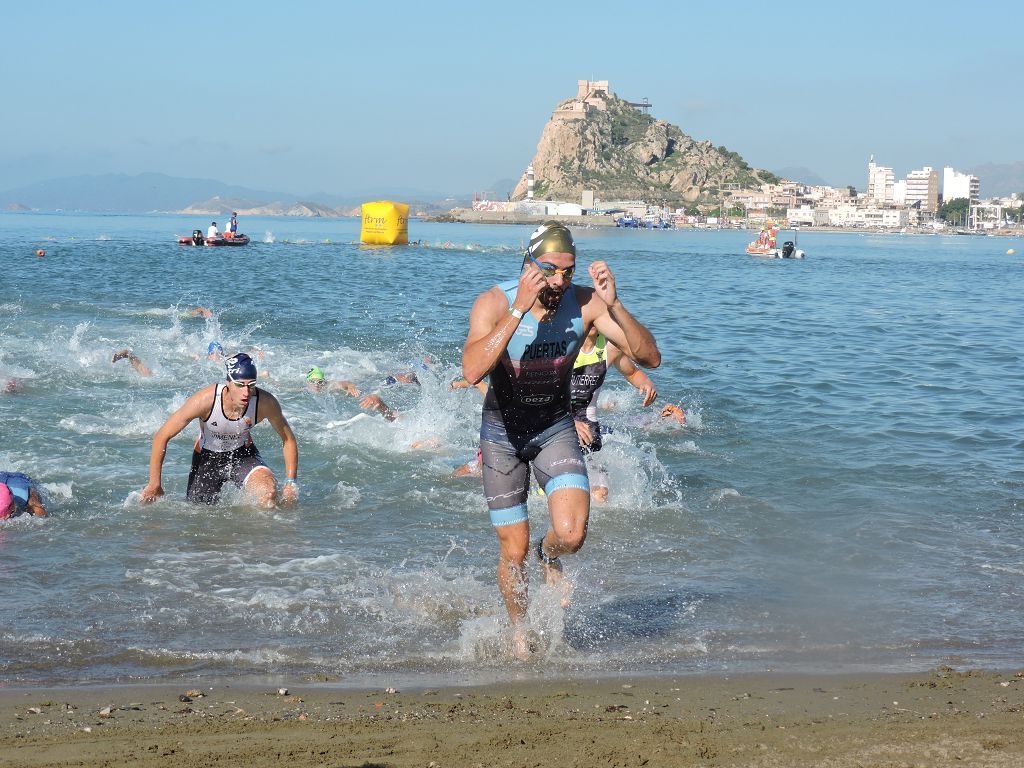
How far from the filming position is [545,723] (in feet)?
14.7

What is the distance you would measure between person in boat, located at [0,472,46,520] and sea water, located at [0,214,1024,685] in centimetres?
12

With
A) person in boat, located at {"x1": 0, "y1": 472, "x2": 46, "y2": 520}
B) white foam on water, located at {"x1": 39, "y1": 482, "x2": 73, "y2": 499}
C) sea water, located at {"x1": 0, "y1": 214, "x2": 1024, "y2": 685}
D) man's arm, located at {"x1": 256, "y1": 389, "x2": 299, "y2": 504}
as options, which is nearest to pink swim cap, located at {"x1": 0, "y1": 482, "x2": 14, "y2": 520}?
person in boat, located at {"x1": 0, "y1": 472, "x2": 46, "y2": 520}

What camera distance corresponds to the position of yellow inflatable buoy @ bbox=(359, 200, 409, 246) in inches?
2594

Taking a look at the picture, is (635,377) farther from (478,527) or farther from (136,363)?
(136,363)

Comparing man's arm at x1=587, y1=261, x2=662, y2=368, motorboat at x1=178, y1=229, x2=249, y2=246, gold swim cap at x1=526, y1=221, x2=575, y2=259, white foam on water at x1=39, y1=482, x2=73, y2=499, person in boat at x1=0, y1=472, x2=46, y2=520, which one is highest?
motorboat at x1=178, y1=229, x2=249, y2=246

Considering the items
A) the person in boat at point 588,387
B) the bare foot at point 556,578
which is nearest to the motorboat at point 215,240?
the person in boat at point 588,387

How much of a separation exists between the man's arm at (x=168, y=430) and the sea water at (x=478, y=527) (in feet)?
1.02

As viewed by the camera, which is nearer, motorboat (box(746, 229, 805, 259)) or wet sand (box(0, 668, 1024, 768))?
wet sand (box(0, 668, 1024, 768))

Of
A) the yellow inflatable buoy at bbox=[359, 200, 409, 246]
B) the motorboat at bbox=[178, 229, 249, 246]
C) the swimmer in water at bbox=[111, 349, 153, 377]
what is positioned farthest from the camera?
the yellow inflatable buoy at bbox=[359, 200, 409, 246]

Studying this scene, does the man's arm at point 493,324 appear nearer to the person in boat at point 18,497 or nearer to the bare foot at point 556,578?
the bare foot at point 556,578

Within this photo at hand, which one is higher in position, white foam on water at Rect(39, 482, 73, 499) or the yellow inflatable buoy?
the yellow inflatable buoy

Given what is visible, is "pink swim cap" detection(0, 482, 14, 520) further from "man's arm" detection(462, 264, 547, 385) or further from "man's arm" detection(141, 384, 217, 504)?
"man's arm" detection(462, 264, 547, 385)

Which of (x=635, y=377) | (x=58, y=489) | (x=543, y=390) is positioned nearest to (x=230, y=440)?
(x=58, y=489)

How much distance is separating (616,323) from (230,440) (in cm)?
412
